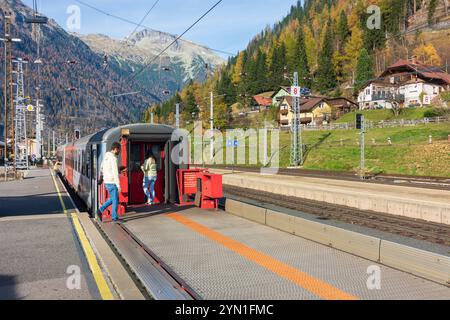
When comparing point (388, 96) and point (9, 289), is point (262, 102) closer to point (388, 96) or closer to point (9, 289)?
point (388, 96)

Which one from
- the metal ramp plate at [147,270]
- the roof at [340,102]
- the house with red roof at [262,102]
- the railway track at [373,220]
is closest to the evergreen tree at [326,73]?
the roof at [340,102]

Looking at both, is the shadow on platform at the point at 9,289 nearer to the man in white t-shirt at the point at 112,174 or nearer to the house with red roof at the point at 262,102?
the man in white t-shirt at the point at 112,174

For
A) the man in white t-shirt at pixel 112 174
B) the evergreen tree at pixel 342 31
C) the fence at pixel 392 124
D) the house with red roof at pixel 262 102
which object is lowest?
the man in white t-shirt at pixel 112 174

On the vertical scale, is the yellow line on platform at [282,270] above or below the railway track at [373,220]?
above

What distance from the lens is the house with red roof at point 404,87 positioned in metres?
82.8

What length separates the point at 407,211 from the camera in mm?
14508

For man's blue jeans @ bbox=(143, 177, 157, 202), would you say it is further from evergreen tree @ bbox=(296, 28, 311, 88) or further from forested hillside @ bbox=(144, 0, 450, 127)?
evergreen tree @ bbox=(296, 28, 311, 88)

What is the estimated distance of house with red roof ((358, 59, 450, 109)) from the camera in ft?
272

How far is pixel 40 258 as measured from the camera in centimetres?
785

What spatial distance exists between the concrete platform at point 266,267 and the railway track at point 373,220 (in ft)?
12.6

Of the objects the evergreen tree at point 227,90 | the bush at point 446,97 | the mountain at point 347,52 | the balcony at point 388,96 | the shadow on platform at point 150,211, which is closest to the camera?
the shadow on platform at point 150,211

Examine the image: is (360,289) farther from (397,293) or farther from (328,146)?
(328,146)

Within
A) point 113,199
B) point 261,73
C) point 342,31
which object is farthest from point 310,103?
point 113,199

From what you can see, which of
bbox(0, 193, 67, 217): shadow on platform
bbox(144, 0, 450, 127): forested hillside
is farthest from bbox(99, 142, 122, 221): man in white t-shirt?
bbox(144, 0, 450, 127): forested hillside
